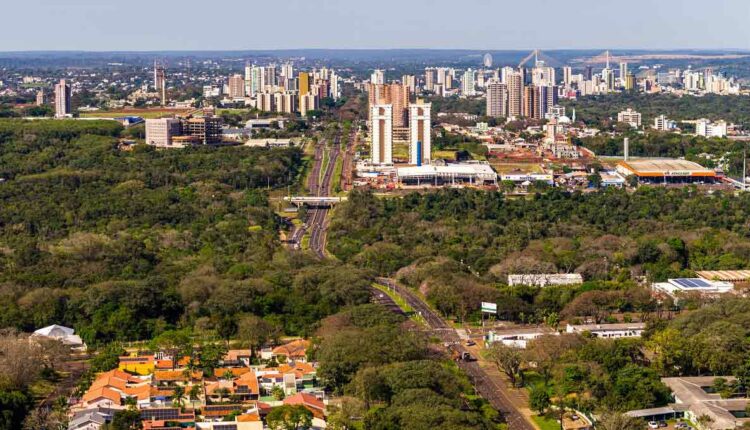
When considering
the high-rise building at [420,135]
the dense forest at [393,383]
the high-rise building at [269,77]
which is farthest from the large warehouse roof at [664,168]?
the high-rise building at [269,77]

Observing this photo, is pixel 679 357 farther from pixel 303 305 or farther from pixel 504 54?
pixel 504 54

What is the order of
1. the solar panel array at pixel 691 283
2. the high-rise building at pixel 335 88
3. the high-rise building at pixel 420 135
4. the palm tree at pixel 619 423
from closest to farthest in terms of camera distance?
the palm tree at pixel 619 423, the solar panel array at pixel 691 283, the high-rise building at pixel 420 135, the high-rise building at pixel 335 88

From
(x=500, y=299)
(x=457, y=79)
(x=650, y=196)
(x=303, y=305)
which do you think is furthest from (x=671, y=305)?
(x=457, y=79)

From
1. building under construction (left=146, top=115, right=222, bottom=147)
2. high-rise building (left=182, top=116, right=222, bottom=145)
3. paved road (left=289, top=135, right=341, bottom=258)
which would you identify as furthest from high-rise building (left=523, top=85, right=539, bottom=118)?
high-rise building (left=182, top=116, right=222, bottom=145)

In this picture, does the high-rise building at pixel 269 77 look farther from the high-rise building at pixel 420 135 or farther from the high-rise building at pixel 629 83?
the high-rise building at pixel 420 135

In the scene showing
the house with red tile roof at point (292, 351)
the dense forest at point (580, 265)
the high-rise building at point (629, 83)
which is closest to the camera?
the dense forest at point (580, 265)
